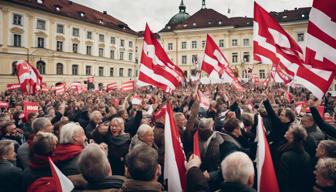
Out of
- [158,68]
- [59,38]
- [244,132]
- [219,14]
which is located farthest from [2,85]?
[219,14]

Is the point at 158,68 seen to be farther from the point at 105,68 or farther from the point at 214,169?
Result: the point at 105,68

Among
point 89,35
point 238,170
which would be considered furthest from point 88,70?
point 238,170

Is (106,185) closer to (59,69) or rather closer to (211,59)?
(211,59)

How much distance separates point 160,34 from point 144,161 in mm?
66476

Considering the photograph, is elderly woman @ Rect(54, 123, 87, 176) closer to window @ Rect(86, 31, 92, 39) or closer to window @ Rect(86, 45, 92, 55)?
window @ Rect(86, 45, 92, 55)

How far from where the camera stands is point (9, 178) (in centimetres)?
305

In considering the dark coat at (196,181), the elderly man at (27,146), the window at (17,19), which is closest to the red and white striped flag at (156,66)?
the elderly man at (27,146)

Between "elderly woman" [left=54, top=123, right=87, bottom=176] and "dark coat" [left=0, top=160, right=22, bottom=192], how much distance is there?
397 mm

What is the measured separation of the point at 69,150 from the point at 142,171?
1201 millimetres

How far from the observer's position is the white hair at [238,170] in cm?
246

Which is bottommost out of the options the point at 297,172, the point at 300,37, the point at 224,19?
the point at 297,172

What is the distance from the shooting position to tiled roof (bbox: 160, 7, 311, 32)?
57.9 m

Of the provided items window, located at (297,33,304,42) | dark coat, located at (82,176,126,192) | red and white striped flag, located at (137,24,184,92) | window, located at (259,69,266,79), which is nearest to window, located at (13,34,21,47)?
red and white striped flag, located at (137,24,184,92)

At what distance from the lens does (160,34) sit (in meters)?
67.4
